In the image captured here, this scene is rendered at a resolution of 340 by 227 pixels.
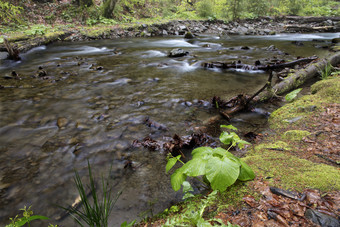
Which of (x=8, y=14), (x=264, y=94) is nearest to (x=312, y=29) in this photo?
(x=264, y=94)

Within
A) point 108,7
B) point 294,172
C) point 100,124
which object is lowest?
point 100,124

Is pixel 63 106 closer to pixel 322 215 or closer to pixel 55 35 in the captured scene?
pixel 322 215

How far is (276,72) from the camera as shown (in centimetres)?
680

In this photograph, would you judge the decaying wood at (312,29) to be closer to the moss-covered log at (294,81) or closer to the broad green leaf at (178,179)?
the moss-covered log at (294,81)

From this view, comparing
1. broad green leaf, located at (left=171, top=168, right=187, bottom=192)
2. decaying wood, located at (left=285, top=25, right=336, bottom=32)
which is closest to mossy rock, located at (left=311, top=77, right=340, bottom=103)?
broad green leaf, located at (left=171, top=168, right=187, bottom=192)

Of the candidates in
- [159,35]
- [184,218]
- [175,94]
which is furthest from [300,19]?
[184,218]

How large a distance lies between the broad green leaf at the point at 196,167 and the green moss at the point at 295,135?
1.70 metres

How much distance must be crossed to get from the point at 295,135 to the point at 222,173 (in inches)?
72.0

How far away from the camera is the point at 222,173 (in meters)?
1.44

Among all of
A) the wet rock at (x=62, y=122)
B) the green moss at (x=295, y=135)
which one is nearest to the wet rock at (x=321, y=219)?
the green moss at (x=295, y=135)

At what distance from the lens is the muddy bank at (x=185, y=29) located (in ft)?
39.1

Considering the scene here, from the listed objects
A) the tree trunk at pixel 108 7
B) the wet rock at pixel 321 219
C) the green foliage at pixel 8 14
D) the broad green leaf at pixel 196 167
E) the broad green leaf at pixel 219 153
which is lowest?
the wet rock at pixel 321 219

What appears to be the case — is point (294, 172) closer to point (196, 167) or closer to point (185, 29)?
point (196, 167)

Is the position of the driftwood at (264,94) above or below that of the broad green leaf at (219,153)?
below
